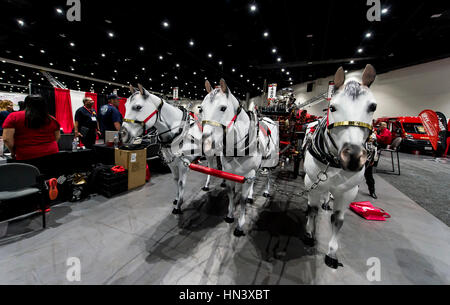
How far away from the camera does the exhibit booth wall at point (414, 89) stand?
32.7ft

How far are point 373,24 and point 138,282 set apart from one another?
10039mm

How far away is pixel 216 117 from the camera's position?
1.63m

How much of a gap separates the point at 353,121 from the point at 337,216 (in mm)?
1254

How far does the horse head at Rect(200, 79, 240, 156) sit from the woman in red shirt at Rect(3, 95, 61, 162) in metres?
2.84

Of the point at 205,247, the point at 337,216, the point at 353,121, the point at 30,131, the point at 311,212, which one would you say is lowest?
the point at 205,247

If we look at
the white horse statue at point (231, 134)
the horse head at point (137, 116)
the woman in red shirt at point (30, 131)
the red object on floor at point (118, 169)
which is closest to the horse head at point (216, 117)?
the white horse statue at point (231, 134)

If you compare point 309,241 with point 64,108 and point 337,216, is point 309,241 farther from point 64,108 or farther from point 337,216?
point 64,108

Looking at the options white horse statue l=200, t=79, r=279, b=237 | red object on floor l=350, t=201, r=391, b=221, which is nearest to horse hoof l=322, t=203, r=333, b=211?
red object on floor l=350, t=201, r=391, b=221

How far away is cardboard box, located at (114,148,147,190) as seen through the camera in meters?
3.70

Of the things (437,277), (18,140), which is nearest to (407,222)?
(437,277)

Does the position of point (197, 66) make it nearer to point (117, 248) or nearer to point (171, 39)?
point (171, 39)

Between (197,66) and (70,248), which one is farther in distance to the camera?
(197,66)

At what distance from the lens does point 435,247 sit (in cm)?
229

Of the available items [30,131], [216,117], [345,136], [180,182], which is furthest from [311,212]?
[30,131]
